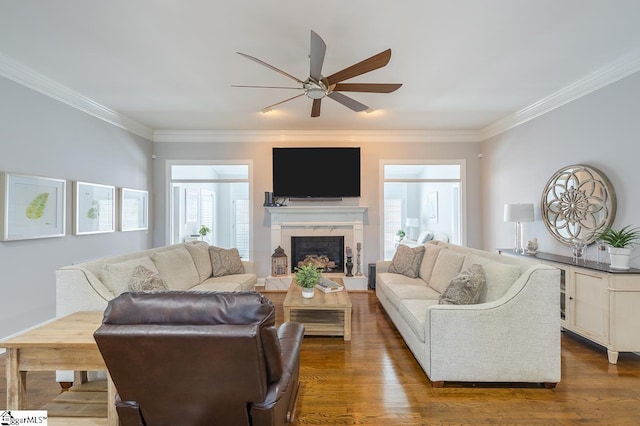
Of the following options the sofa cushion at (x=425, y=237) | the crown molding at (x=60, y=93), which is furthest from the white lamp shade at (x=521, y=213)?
the crown molding at (x=60, y=93)

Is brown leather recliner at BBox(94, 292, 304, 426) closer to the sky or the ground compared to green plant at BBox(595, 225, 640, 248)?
closer to the ground

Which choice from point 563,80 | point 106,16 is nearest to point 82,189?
point 106,16

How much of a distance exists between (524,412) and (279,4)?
130 inches

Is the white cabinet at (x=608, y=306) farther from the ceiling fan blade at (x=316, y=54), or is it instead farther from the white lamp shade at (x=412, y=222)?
the white lamp shade at (x=412, y=222)

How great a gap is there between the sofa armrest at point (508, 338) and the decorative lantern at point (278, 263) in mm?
3455

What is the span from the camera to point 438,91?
3.76 m

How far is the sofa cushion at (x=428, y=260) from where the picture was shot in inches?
153

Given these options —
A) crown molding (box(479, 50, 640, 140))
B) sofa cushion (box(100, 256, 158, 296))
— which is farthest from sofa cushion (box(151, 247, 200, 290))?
crown molding (box(479, 50, 640, 140))

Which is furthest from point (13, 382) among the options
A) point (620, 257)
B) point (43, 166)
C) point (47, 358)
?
point (620, 257)

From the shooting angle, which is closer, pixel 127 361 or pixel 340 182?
pixel 127 361

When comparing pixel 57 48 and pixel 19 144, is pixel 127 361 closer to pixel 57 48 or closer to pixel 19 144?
pixel 57 48

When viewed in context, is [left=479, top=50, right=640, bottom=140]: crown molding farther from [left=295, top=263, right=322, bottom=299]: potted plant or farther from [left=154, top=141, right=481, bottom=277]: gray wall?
[left=295, top=263, right=322, bottom=299]: potted plant

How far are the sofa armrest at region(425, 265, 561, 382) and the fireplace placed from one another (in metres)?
3.39

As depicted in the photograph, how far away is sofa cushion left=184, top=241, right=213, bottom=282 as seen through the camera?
4.04m
